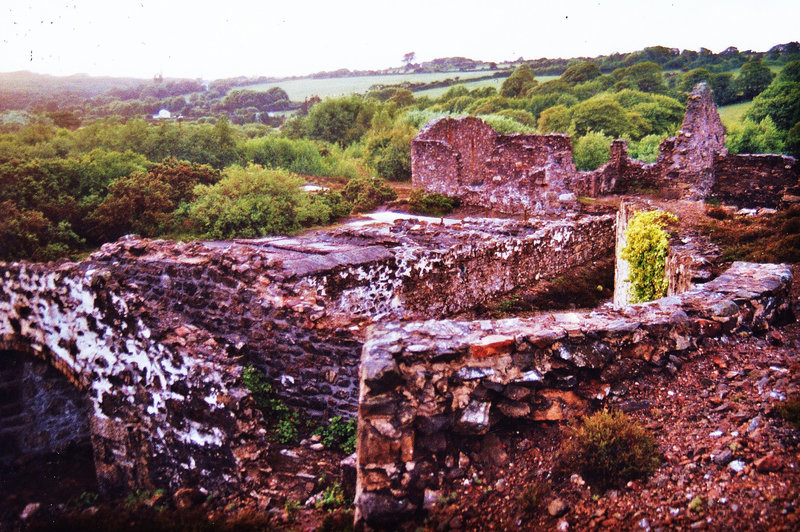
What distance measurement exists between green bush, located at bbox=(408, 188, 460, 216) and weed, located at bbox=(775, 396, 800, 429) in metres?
16.0

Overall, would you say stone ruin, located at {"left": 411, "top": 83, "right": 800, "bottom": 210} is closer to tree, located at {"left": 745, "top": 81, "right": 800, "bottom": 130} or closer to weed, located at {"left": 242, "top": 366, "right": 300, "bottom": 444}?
tree, located at {"left": 745, "top": 81, "right": 800, "bottom": 130}

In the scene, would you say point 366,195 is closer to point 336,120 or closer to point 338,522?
point 338,522

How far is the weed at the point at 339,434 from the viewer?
19.5 ft

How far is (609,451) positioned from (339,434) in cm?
359

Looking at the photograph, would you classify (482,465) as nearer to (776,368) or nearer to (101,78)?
(776,368)

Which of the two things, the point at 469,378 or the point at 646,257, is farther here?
the point at 646,257

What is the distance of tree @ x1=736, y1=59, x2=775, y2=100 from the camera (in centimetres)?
3600

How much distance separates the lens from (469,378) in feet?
11.9

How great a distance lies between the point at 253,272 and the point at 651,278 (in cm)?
637

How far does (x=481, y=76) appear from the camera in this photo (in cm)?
8856

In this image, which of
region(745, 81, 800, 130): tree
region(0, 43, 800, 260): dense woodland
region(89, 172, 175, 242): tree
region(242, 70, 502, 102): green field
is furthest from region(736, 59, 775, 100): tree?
region(242, 70, 502, 102): green field

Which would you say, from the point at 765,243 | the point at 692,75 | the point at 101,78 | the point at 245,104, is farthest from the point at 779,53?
the point at 245,104

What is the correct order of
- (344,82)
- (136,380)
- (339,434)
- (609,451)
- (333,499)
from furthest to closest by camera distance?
1. (344,82)
2. (339,434)
3. (136,380)
4. (333,499)
5. (609,451)

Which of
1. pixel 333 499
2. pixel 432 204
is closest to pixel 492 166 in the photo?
pixel 432 204
